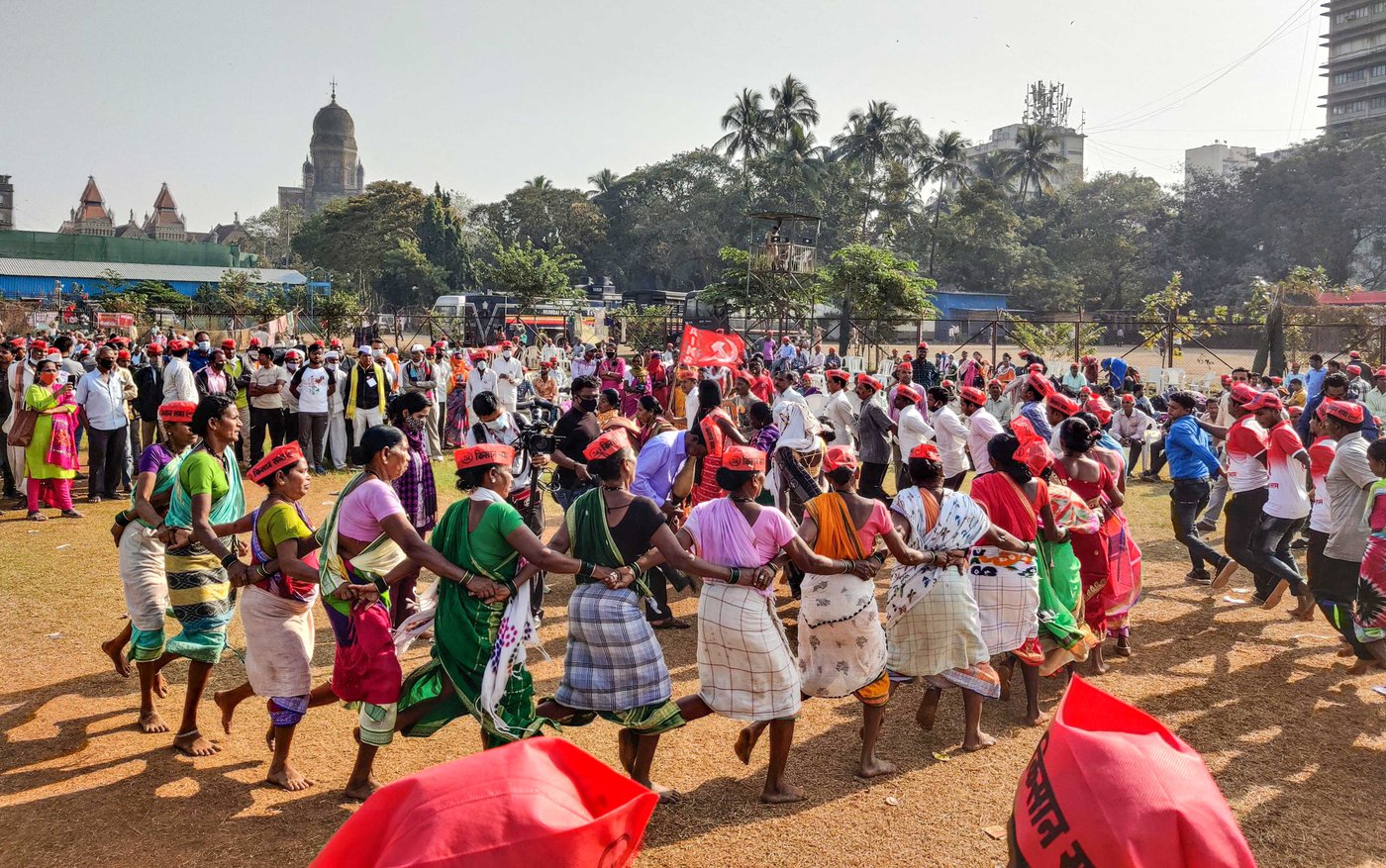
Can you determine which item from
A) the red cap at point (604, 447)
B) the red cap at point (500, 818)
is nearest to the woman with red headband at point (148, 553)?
the red cap at point (604, 447)

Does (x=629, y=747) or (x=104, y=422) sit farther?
(x=104, y=422)

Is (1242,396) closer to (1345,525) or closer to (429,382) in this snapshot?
(1345,525)

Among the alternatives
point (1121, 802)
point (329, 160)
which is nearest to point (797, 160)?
point (1121, 802)

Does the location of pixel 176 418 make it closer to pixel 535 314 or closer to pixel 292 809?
pixel 292 809

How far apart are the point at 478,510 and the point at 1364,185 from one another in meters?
57.2

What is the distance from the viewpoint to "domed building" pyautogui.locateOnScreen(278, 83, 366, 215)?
136875mm

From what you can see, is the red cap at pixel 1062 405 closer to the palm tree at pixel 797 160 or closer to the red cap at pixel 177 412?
the red cap at pixel 177 412

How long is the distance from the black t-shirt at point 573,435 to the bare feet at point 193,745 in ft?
10.6

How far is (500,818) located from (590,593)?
2.99 m

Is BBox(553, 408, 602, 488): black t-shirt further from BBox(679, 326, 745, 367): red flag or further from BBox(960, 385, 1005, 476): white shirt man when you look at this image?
BBox(679, 326, 745, 367): red flag

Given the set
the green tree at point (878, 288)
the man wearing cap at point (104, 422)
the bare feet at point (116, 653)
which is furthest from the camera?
the green tree at point (878, 288)

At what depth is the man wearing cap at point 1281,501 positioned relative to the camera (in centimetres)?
730

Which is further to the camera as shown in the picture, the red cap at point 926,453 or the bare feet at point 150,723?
the bare feet at point 150,723

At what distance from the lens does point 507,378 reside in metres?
14.4
